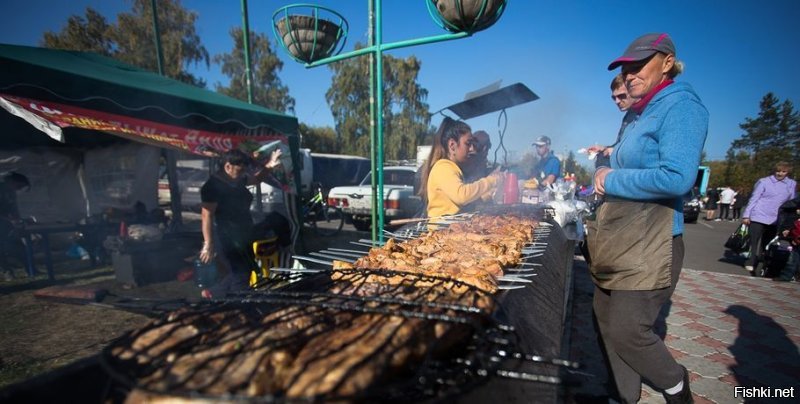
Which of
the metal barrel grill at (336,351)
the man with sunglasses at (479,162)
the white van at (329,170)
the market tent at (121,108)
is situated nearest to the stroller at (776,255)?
the man with sunglasses at (479,162)

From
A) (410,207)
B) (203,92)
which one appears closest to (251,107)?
(203,92)

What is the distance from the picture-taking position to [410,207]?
37.0 feet

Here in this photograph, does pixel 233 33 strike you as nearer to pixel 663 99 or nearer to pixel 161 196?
pixel 161 196

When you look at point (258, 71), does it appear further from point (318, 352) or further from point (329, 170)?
point (318, 352)

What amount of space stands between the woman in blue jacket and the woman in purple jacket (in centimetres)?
685

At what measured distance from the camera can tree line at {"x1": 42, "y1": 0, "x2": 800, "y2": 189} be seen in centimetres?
2602

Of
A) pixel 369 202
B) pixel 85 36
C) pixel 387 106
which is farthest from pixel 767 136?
pixel 85 36

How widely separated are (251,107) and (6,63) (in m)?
3.31

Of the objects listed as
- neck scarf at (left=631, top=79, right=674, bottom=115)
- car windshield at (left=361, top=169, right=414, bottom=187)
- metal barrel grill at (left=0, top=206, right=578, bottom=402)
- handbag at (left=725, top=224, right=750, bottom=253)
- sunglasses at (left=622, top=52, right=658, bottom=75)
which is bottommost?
handbag at (left=725, top=224, right=750, bottom=253)

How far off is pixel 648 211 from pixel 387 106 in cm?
3406

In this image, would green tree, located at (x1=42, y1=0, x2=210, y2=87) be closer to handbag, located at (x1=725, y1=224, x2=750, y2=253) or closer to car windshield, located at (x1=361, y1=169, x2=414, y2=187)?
car windshield, located at (x1=361, y1=169, x2=414, y2=187)

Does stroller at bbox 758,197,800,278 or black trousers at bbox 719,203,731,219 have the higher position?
stroller at bbox 758,197,800,278

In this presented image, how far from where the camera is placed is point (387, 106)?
3469cm

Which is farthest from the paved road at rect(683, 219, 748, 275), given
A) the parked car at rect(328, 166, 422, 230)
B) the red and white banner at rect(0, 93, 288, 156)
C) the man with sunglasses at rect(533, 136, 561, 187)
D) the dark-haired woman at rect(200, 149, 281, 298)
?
the red and white banner at rect(0, 93, 288, 156)
